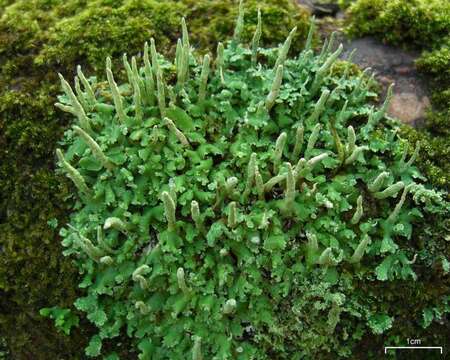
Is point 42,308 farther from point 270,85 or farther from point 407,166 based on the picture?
point 407,166

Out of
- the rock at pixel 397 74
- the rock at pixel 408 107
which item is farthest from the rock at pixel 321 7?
the rock at pixel 408 107

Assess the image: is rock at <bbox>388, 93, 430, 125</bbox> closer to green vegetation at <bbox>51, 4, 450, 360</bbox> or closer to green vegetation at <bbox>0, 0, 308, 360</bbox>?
green vegetation at <bbox>51, 4, 450, 360</bbox>

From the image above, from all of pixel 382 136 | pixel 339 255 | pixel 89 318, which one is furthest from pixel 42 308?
pixel 382 136

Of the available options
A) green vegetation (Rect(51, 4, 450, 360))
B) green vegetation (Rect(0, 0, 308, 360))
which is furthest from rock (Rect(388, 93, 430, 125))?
green vegetation (Rect(0, 0, 308, 360))

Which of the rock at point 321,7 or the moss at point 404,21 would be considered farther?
the rock at point 321,7

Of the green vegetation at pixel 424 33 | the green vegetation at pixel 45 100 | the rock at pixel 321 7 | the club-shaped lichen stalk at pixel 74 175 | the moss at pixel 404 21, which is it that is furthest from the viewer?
the rock at pixel 321 7

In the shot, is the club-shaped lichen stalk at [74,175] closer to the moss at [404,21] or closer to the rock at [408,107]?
the rock at [408,107]
